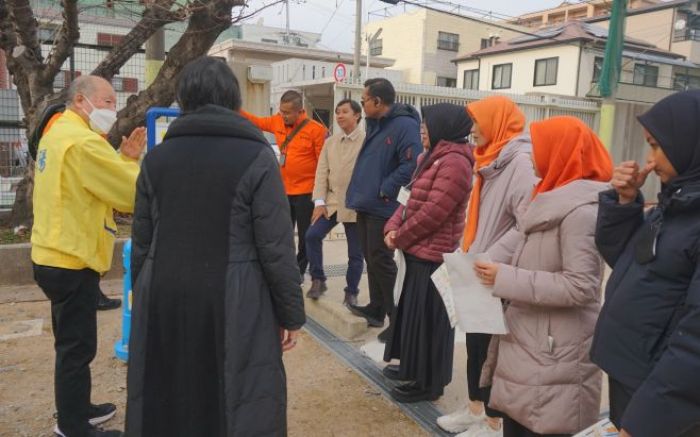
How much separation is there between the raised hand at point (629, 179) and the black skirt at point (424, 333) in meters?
1.56

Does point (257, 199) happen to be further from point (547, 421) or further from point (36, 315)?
point (36, 315)

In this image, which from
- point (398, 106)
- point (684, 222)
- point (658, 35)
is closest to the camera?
point (684, 222)

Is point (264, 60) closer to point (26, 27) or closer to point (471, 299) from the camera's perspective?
point (26, 27)

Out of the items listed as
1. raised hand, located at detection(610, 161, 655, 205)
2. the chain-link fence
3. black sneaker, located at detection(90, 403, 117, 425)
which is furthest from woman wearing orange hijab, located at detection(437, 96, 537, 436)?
the chain-link fence

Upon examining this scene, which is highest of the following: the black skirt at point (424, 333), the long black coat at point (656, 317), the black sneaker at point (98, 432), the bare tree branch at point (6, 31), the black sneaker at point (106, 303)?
the bare tree branch at point (6, 31)

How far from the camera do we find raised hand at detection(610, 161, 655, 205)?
175 centimetres

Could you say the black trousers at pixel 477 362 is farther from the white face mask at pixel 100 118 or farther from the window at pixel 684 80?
the window at pixel 684 80

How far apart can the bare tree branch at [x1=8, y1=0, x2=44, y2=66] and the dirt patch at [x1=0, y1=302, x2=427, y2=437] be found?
3377 mm

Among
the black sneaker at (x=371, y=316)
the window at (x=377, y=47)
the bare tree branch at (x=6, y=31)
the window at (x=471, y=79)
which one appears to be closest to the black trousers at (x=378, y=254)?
the black sneaker at (x=371, y=316)

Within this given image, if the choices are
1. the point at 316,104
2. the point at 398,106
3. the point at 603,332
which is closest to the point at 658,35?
the point at 316,104

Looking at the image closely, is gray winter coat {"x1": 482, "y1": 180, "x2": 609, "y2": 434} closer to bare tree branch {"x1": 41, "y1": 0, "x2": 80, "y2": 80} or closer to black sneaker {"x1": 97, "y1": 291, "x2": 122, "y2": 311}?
black sneaker {"x1": 97, "y1": 291, "x2": 122, "y2": 311}

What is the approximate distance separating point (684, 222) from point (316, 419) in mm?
2285

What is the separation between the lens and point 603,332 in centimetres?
175

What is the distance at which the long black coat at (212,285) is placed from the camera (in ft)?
6.41
